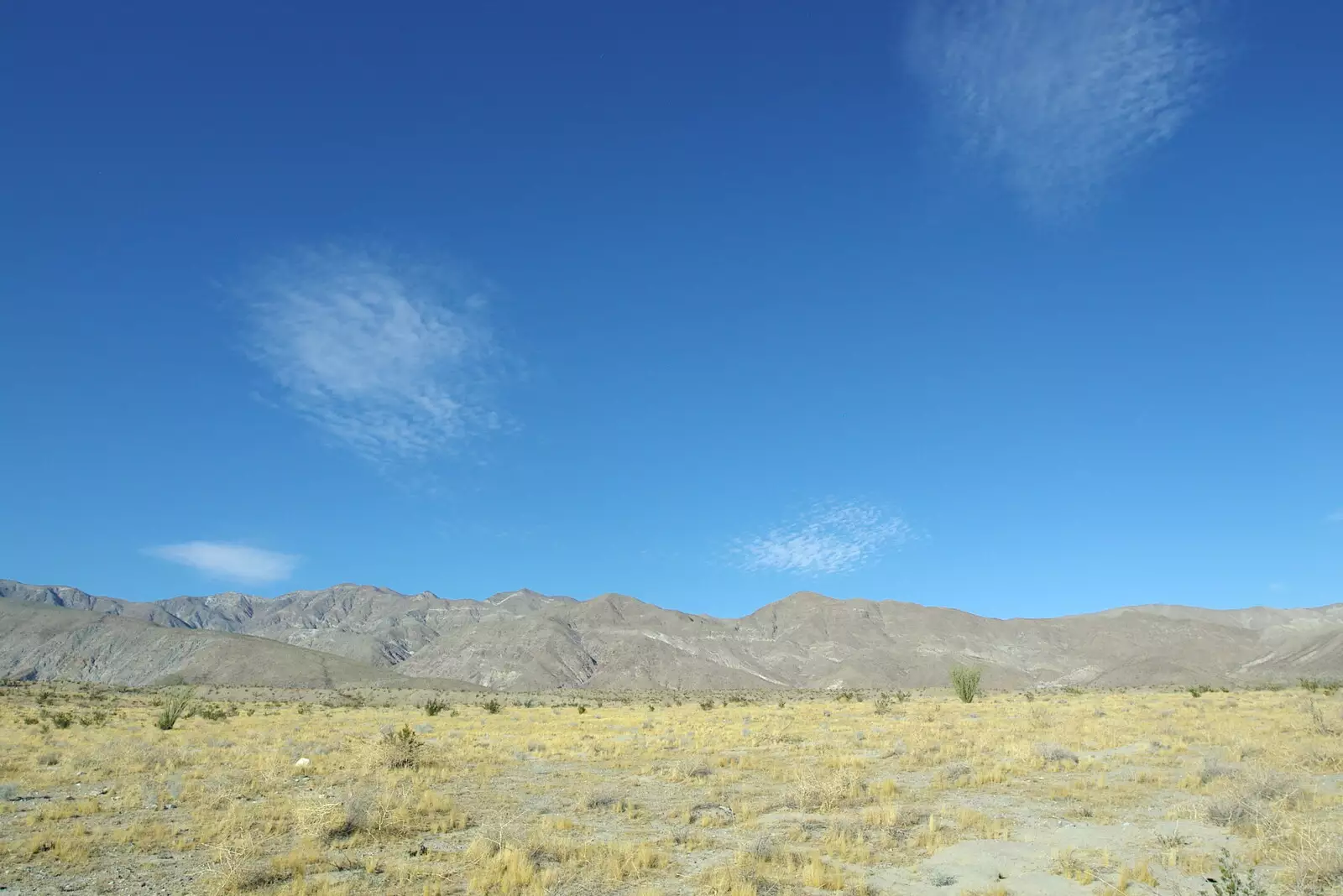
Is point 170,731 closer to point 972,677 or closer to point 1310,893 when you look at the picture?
point 1310,893

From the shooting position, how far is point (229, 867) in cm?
1078

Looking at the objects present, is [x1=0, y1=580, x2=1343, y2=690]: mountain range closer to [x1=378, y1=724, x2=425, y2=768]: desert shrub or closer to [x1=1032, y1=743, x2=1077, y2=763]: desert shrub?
[x1=378, y1=724, x2=425, y2=768]: desert shrub

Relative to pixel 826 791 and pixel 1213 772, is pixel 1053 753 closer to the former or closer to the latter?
pixel 1213 772

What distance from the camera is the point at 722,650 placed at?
6284 inches

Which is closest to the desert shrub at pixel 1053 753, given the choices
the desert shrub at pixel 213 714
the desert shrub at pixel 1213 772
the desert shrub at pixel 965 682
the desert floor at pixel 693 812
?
the desert floor at pixel 693 812

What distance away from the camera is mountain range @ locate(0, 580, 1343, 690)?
12664 cm

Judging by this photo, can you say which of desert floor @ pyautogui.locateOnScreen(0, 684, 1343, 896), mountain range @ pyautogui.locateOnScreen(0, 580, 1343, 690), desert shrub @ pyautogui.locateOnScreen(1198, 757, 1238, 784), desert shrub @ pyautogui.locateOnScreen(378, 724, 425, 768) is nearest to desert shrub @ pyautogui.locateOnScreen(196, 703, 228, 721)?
desert floor @ pyautogui.locateOnScreen(0, 684, 1343, 896)

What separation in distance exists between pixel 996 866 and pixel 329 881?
9758 mm

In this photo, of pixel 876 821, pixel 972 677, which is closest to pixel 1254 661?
pixel 972 677

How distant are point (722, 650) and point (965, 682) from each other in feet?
350

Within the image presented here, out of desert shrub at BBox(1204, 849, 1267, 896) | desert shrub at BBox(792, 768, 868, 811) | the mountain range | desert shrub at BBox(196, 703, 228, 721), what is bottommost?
desert shrub at BBox(1204, 849, 1267, 896)

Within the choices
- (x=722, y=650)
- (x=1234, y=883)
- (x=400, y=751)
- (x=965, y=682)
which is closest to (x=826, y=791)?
(x=1234, y=883)

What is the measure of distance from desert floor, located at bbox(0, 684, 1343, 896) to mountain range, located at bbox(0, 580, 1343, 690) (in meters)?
100

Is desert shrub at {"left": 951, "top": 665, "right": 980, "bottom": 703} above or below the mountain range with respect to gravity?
below
